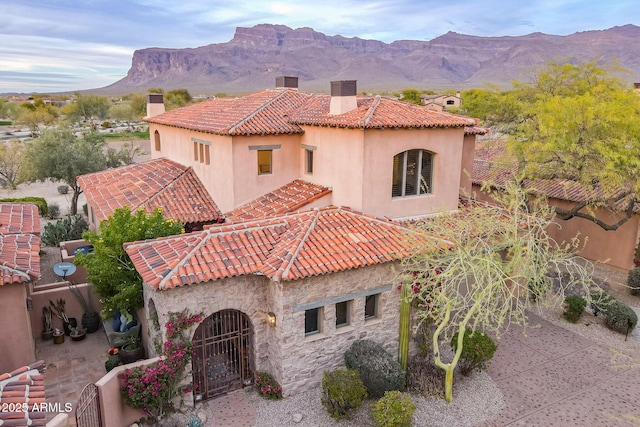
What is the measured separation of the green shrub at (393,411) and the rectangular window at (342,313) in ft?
9.11

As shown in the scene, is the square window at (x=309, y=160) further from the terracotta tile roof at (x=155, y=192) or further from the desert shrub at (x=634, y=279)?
the desert shrub at (x=634, y=279)

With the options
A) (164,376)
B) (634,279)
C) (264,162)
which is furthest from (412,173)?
(634,279)

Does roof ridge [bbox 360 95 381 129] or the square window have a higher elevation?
roof ridge [bbox 360 95 381 129]

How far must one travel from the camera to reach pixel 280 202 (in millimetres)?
18688

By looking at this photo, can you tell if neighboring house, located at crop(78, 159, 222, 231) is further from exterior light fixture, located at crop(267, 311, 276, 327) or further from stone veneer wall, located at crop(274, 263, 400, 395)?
stone veneer wall, located at crop(274, 263, 400, 395)

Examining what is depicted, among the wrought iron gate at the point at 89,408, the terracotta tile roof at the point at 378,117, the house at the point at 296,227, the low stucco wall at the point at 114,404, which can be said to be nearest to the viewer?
the wrought iron gate at the point at 89,408

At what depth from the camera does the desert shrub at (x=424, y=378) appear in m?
14.4

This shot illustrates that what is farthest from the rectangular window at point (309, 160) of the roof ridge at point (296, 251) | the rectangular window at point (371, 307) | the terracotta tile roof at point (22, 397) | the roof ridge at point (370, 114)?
the terracotta tile roof at point (22, 397)

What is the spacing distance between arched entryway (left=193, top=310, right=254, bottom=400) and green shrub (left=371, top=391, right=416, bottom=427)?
A: 4.11 metres

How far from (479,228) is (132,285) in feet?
33.4

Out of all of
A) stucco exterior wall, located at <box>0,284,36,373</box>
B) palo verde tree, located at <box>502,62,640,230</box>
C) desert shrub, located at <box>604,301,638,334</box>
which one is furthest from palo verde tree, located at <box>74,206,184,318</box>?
desert shrub, located at <box>604,301,638,334</box>

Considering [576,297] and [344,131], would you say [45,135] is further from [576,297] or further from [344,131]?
[576,297]

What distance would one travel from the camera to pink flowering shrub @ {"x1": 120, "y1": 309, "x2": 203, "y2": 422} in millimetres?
12211

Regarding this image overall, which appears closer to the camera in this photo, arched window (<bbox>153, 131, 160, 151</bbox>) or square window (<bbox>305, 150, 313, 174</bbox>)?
square window (<bbox>305, 150, 313, 174</bbox>)
